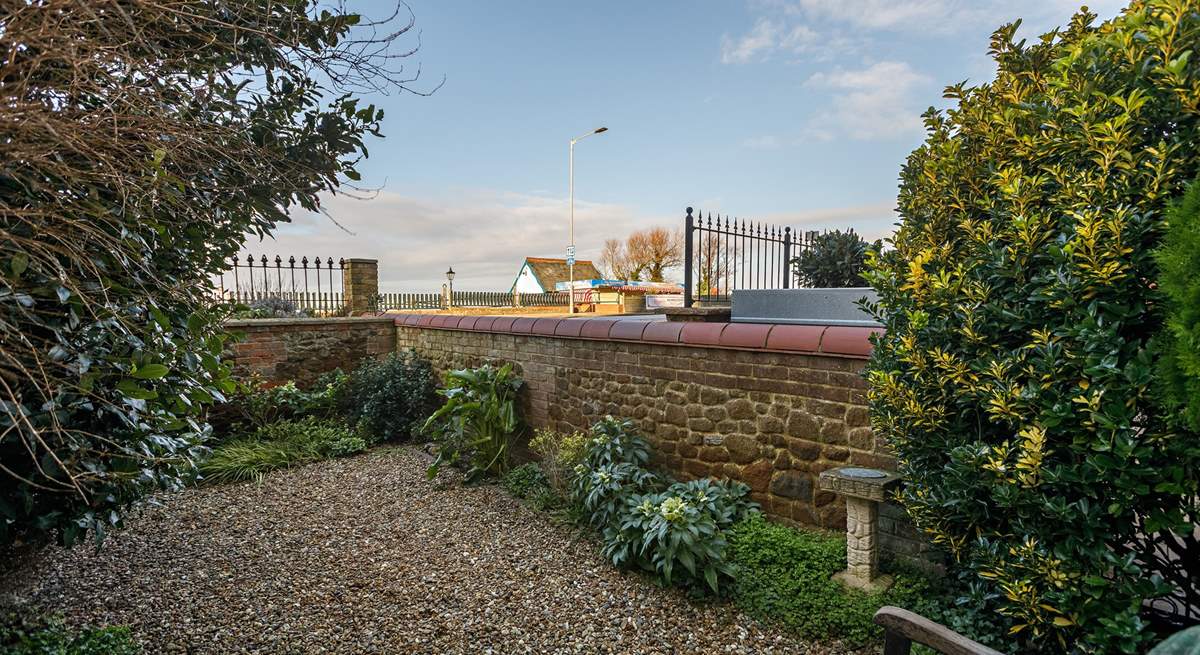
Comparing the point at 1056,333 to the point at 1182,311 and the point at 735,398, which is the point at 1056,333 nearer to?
the point at 1182,311

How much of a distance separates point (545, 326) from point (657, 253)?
28.1 metres

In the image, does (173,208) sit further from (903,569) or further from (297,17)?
(903,569)

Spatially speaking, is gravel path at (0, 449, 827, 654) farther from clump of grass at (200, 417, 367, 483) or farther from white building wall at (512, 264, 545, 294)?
white building wall at (512, 264, 545, 294)

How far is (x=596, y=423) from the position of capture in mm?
5332

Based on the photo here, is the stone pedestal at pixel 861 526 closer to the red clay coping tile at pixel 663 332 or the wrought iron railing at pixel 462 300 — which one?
the red clay coping tile at pixel 663 332

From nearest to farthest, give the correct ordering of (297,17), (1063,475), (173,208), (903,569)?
(1063,475), (173,208), (297,17), (903,569)

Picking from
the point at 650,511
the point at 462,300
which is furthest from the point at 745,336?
the point at 462,300

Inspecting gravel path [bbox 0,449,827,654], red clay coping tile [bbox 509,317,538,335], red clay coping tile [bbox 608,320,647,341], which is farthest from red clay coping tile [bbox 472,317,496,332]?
gravel path [bbox 0,449,827,654]

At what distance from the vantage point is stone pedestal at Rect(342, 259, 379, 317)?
33.4 ft

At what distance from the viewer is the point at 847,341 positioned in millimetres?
3619

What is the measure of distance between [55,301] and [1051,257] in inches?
138

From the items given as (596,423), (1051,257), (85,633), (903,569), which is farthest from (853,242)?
(85,633)

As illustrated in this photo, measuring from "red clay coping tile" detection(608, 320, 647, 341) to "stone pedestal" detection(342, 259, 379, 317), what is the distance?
6751 mm

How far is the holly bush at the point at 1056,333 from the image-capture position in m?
1.92
